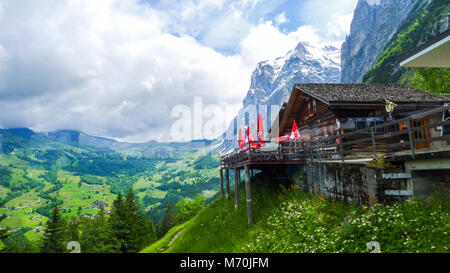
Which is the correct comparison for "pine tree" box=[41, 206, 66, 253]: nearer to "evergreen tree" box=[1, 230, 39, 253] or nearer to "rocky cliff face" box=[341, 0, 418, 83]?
"evergreen tree" box=[1, 230, 39, 253]

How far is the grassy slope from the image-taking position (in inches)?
242

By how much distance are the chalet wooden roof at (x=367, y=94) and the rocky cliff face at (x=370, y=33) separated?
13779 cm

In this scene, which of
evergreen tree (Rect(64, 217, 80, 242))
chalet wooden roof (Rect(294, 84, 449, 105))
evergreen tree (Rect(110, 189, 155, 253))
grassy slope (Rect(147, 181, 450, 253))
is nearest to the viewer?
grassy slope (Rect(147, 181, 450, 253))

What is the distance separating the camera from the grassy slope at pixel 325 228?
20.1 ft

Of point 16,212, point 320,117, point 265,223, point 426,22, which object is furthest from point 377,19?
point 16,212

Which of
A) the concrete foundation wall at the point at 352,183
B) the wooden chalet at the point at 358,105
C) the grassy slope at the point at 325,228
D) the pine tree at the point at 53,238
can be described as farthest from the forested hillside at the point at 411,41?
the pine tree at the point at 53,238

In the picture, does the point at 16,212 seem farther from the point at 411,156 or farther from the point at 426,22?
the point at 426,22

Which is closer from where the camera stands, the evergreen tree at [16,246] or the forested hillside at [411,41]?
the evergreen tree at [16,246]

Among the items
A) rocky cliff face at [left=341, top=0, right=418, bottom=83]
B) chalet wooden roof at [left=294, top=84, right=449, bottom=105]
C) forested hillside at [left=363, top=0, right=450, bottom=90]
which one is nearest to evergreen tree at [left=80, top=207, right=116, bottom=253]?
chalet wooden roof at [left=294, top=84, right=449, bottom=105]

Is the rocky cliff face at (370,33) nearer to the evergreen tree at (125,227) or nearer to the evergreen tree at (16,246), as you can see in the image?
the evergreen tree at (125,227)

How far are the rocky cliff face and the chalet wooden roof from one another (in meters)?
138
